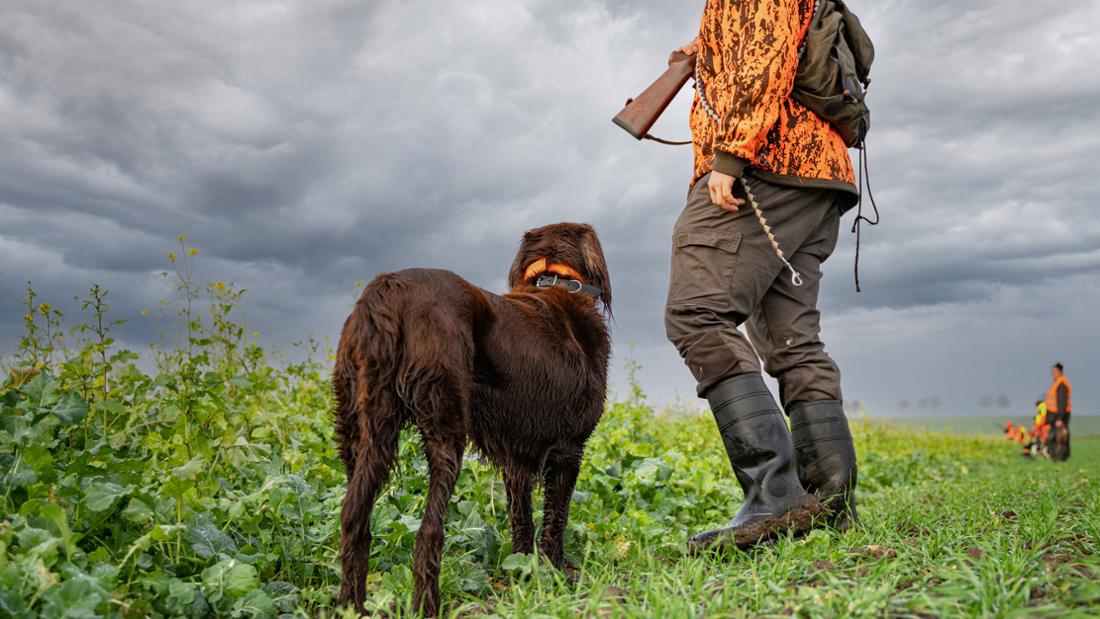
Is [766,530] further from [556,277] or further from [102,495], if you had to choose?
[102,495]

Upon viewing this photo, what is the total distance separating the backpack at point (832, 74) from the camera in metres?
3.62

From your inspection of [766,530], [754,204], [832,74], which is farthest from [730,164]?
[766,530]

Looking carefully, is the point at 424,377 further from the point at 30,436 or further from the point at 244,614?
the point at 30,436

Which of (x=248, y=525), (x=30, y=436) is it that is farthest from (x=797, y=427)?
(x=30, y=436)

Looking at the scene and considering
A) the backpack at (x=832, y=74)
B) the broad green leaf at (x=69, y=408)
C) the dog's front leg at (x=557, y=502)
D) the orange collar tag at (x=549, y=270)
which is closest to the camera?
the broad green leaf at (x=69, y=408)

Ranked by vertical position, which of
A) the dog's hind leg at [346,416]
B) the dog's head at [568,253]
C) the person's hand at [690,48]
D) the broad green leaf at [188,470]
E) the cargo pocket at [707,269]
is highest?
the person's hand at [690,48]

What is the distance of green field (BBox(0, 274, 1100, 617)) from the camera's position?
2279mm

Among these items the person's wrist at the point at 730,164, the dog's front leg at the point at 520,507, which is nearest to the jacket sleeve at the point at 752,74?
the person's wrist at the point at 730,164

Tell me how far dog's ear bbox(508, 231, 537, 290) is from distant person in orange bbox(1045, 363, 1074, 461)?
18778mm

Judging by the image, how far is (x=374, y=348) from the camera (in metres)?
2.77

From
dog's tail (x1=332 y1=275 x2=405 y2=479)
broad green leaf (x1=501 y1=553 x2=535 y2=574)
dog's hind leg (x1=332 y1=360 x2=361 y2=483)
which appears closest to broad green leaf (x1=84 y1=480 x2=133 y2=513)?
dog's hind leg (x1=332 y1=360 x2=361 y2=483)

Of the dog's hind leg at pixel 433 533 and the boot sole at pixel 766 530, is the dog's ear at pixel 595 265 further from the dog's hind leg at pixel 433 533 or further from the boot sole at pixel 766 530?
the dog's hind leg at pixel 433 533

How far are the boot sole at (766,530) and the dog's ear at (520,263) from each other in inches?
57.6

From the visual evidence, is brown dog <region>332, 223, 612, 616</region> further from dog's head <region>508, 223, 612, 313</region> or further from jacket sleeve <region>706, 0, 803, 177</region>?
jacket sleeve <region>706, 0, 803, 177</region>
